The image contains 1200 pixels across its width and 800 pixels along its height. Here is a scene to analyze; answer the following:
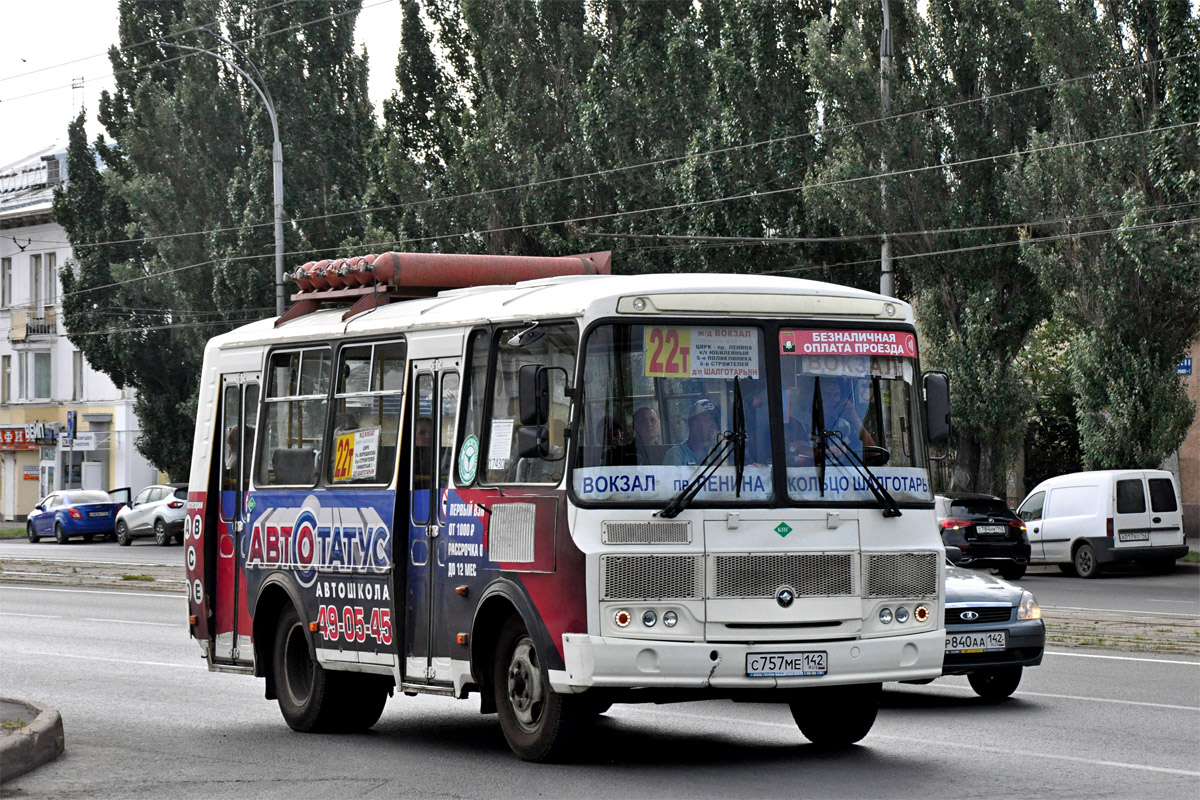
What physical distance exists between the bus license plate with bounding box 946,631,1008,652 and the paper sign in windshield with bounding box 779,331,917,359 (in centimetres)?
289

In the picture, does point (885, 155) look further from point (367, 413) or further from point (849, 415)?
point (849, 415)

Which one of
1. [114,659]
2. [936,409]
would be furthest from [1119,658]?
[114,659]

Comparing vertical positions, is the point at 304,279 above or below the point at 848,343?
above

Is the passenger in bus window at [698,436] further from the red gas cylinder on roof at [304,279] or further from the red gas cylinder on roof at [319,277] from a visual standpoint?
the red gas cylinder on roof at [304,279]

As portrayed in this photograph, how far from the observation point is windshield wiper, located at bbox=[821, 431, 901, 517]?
10.1 metres

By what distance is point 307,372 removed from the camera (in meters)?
12.6

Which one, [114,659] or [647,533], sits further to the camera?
[114,659]

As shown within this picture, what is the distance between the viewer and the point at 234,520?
1313 centimetres

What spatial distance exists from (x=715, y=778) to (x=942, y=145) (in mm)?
29189

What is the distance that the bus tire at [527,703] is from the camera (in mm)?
9828

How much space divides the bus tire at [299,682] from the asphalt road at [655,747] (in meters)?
0.18

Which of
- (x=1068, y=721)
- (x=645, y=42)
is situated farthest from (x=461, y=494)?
(x=645, y=42)

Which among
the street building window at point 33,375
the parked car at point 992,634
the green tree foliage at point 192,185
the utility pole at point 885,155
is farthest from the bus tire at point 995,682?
the street building window at point 33,375

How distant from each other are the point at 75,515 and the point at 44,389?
69.9 feet
